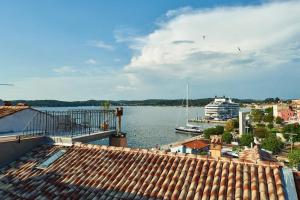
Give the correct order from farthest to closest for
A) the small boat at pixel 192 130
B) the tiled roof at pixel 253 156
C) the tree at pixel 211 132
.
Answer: the small boat at pixel 192 130 → the tree at pixel 211 132 → the tiled roof at pixel 253 156

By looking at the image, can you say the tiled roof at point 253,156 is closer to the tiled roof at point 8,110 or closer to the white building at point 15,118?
the white building at point 15,118

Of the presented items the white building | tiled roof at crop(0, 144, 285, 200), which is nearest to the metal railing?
the white building

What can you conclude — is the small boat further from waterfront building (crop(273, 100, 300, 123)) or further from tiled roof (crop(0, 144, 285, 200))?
tiled roof (crop(0, 144, 285, 200))

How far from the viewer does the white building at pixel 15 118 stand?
14657 mm

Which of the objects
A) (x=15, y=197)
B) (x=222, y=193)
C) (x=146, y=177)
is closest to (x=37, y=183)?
(x=15, y=197)

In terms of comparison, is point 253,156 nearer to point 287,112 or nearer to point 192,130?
point 192,130

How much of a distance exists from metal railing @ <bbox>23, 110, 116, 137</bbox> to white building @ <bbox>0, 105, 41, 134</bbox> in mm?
451

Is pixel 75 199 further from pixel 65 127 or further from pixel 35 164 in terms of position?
pixel 65 127

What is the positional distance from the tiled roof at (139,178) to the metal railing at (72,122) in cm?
357

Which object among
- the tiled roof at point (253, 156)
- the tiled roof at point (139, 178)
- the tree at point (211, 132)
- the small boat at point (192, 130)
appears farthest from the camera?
the small boat at point (192, 130)

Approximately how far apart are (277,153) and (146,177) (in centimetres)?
4976

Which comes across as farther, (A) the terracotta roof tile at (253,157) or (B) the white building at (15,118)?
(B) the white building at (15,118)

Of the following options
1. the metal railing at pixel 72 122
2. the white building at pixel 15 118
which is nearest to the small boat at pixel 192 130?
the metal railing at pixel 72 122

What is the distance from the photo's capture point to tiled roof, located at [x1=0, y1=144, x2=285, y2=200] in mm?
7863
